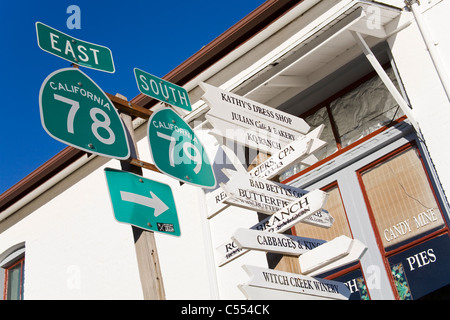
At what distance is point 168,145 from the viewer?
5.09 meters

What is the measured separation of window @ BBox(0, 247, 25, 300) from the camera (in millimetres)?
10891

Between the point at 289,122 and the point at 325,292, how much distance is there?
182 cm

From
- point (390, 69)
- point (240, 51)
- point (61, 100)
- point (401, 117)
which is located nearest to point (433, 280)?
point (401, 117)

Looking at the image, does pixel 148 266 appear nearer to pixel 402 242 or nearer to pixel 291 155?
pixel 291 155

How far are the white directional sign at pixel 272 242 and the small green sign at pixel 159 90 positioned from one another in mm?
1962

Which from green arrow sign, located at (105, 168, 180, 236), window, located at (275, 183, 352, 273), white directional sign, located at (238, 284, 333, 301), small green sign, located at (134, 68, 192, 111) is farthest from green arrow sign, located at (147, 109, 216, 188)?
window, located at (275, 183, 352, 273)

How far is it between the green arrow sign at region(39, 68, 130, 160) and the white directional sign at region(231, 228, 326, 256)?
4.30 feet

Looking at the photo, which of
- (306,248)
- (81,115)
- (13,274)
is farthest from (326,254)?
(13,274)

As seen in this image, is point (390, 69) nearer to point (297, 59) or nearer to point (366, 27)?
point (366, 27)

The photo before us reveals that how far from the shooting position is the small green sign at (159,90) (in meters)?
5.45

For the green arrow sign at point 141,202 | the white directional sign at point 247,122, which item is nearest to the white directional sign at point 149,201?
the green arrow sign at point 141,202

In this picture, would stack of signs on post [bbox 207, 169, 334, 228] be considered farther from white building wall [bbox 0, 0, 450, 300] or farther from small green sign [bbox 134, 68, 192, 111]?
white building wall [bbox 0, 0, 450, 300]

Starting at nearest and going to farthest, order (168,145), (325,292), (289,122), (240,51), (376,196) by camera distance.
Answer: (325,292)
(168,145)
(289,122)
(376,196)
(240,51)

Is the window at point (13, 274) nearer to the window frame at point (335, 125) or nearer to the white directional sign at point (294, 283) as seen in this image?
the window frame at point (335, 125)
